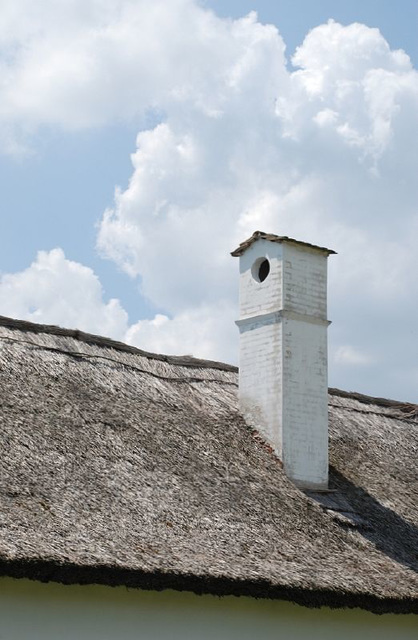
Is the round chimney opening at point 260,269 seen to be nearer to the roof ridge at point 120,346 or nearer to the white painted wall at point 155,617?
the roof ridge at point 120,346

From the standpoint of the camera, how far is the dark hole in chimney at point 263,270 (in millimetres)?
13867

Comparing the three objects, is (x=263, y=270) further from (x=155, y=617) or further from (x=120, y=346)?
(x=155, y=617)

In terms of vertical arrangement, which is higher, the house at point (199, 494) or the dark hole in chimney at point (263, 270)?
the dark hole in chimney at point (263, 270)

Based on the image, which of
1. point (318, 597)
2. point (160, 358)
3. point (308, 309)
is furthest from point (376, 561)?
point (160, 358)

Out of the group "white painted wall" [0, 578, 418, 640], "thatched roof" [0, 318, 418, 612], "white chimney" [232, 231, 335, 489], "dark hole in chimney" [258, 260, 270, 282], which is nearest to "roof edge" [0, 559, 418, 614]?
"thatched roof" [0, 318, 418, 612]

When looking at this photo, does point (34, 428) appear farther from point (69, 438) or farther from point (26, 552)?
point (26, 552)

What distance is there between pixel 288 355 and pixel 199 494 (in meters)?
3.07

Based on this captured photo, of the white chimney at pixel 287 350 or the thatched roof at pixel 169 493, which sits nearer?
the thatched roof at pixel 169 493

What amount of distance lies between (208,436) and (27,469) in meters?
3.30

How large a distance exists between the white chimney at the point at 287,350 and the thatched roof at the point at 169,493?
1.07ft

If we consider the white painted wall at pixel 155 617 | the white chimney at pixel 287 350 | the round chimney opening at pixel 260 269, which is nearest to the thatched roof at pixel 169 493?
the white chimney at pixel 287 350

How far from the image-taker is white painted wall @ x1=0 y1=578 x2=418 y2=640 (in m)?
8.66

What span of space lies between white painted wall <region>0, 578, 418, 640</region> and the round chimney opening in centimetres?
468

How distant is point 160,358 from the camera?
14578 mm
